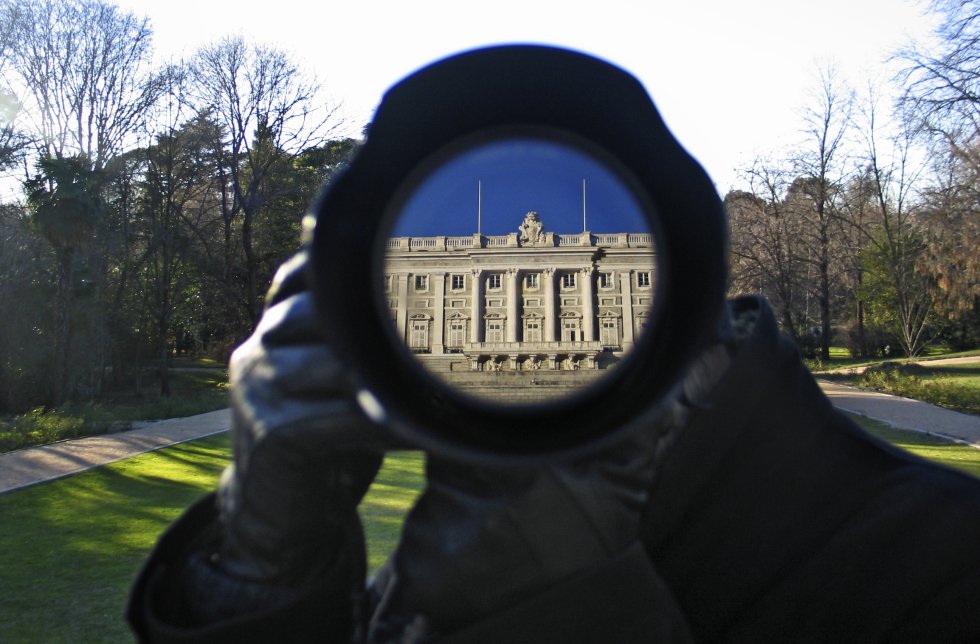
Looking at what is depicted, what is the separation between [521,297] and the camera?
84 centimetres

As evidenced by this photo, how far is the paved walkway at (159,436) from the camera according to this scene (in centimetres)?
959

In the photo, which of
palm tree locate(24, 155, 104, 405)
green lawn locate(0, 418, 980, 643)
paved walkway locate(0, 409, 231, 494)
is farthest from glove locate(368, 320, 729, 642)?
palm tree locate(24, 155, 104, 405)

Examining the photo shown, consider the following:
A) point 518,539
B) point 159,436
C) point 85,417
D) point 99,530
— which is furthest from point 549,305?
point 85,417

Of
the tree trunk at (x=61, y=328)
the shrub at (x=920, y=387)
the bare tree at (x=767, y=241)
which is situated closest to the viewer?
the shrub at (x=920, y=387)

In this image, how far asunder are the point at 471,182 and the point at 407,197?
0.29 ft

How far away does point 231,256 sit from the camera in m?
30.4

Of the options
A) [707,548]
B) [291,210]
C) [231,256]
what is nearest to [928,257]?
[291,210]

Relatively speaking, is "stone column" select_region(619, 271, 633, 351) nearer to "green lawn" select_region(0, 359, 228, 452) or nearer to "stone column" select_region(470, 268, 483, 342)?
"stone column" select_region(470, 268, 483, 342)

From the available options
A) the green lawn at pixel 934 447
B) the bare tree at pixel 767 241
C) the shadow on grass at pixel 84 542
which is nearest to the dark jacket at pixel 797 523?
the shadow on grass at pixel 84 542

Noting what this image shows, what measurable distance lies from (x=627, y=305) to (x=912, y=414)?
55.9ft

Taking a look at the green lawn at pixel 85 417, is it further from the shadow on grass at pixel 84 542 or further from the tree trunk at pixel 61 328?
the shadow on grass at pixel 84 542

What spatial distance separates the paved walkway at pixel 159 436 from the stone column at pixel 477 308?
30.8 ft

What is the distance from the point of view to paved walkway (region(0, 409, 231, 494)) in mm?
9172

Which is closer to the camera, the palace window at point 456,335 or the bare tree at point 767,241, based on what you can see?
the palace window at point 456,335
